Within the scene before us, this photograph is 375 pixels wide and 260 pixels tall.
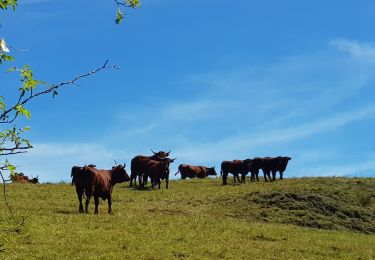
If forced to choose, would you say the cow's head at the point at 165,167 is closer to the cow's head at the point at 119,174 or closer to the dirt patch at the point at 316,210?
the dirt patch at the point at 316,210

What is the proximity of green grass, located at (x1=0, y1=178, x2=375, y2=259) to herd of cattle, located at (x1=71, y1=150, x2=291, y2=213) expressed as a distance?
1.10m

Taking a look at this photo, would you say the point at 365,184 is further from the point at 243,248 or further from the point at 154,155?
the point at 243,248

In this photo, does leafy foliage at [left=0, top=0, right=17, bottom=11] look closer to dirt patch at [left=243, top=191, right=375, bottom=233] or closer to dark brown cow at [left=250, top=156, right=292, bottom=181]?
dirt patch at [left=243, top=191, right=375, bottom=233]

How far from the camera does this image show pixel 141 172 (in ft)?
133

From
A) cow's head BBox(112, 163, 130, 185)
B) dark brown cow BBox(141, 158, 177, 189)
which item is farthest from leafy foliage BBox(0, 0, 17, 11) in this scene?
dark brown cow BBox(141, 158, 177, 189)

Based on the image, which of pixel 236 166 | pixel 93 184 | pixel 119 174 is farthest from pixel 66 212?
pixel 236 166

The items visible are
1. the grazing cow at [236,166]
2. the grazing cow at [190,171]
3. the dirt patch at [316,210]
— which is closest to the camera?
the dirt patch at [316,210]

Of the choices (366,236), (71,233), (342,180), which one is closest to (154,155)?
(342,180)

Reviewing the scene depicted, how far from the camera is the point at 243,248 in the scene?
62.3ft

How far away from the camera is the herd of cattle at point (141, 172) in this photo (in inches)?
984

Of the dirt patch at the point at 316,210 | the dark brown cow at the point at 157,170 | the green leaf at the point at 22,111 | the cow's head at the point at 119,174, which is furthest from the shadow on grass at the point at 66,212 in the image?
the green leaf at the point at 22,111

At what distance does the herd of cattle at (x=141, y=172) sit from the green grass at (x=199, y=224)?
1.10 m

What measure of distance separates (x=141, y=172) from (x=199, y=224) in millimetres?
17877

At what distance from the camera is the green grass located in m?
17.8
